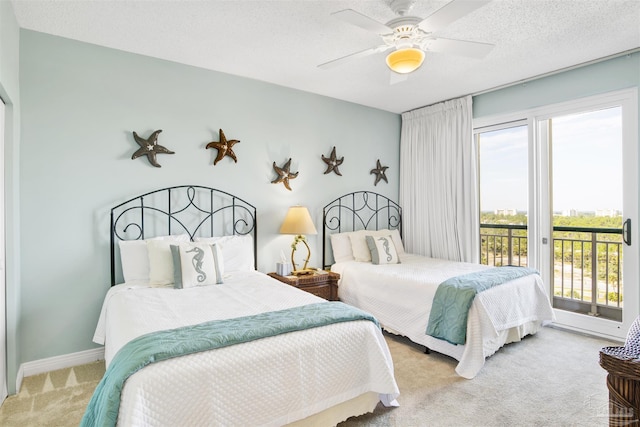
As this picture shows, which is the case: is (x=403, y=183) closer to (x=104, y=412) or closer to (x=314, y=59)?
(x=314, y=59)

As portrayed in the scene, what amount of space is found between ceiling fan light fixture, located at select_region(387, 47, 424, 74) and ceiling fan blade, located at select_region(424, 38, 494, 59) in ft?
0.42

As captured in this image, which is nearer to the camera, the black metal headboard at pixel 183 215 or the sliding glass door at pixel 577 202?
the black metal headboard at pixel 183 215

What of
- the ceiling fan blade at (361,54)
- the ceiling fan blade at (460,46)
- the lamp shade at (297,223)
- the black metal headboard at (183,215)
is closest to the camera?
the ceiling fan blade at (460,46)

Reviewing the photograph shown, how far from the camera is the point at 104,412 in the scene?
4.37 ft

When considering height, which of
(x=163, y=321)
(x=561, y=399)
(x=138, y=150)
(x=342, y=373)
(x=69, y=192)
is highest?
(x=138, y=150)

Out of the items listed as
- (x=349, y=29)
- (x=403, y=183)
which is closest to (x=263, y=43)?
(x=349, y=29)

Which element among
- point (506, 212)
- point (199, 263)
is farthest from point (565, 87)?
point (199, 263)

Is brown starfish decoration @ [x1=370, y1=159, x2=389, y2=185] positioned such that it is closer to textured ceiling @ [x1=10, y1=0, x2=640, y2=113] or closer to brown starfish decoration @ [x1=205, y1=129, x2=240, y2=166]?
textured ceiling @ [x1=10, y1=0, x2=640, y2=113]

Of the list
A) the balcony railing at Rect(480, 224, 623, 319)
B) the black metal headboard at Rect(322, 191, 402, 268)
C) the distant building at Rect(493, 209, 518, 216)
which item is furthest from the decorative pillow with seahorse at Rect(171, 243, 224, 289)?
the balcony railing at Rect(480, 224, 623, 319)

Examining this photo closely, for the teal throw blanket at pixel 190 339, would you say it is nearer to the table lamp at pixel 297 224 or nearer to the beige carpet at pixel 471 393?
the beige carpet at pixel 471 393

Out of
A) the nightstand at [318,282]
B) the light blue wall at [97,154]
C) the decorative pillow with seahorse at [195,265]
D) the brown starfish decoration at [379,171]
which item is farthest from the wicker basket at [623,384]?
the brown starfish decoration at [379,171]

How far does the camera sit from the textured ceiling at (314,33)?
2305 millimetres

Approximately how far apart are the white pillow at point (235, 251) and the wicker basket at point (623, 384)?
2694mm

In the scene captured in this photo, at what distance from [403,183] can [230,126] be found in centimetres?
252
